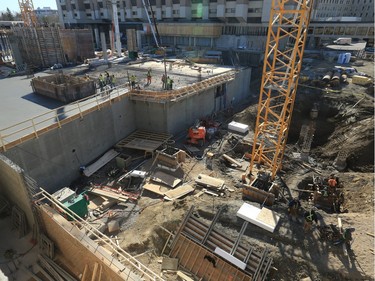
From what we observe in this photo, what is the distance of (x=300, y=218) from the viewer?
43.0 feet

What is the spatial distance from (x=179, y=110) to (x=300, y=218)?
13.2 metres

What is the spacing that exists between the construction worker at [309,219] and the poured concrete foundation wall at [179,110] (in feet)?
41.0

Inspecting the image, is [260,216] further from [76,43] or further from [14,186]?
[76,43]

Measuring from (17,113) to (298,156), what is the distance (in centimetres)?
2070

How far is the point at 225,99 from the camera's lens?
96.2ft

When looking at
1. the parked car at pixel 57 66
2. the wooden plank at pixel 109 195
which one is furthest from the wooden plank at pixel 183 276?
the parked car at pixel 57 66

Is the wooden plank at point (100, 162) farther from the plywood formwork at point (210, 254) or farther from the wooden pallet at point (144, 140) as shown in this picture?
the plywood formwork at point (210, 254)

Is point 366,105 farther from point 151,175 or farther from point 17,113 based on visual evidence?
point 17,113

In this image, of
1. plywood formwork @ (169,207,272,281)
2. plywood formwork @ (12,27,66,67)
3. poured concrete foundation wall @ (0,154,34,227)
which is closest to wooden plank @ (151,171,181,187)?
plywood formwork @ (169,207,272,281)

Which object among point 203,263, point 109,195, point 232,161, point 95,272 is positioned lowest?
point 203,263

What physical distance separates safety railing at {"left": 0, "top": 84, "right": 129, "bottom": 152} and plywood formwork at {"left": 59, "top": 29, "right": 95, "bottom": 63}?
1722 cm

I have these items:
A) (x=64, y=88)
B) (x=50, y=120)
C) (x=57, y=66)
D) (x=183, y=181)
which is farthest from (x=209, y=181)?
(x=57, y=66)

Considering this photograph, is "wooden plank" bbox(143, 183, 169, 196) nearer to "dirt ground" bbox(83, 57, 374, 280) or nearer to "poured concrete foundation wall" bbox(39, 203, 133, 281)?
"dirt ground" bbox(83, 57, 374, 280)

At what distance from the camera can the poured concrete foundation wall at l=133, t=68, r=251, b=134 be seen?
2094 cm
